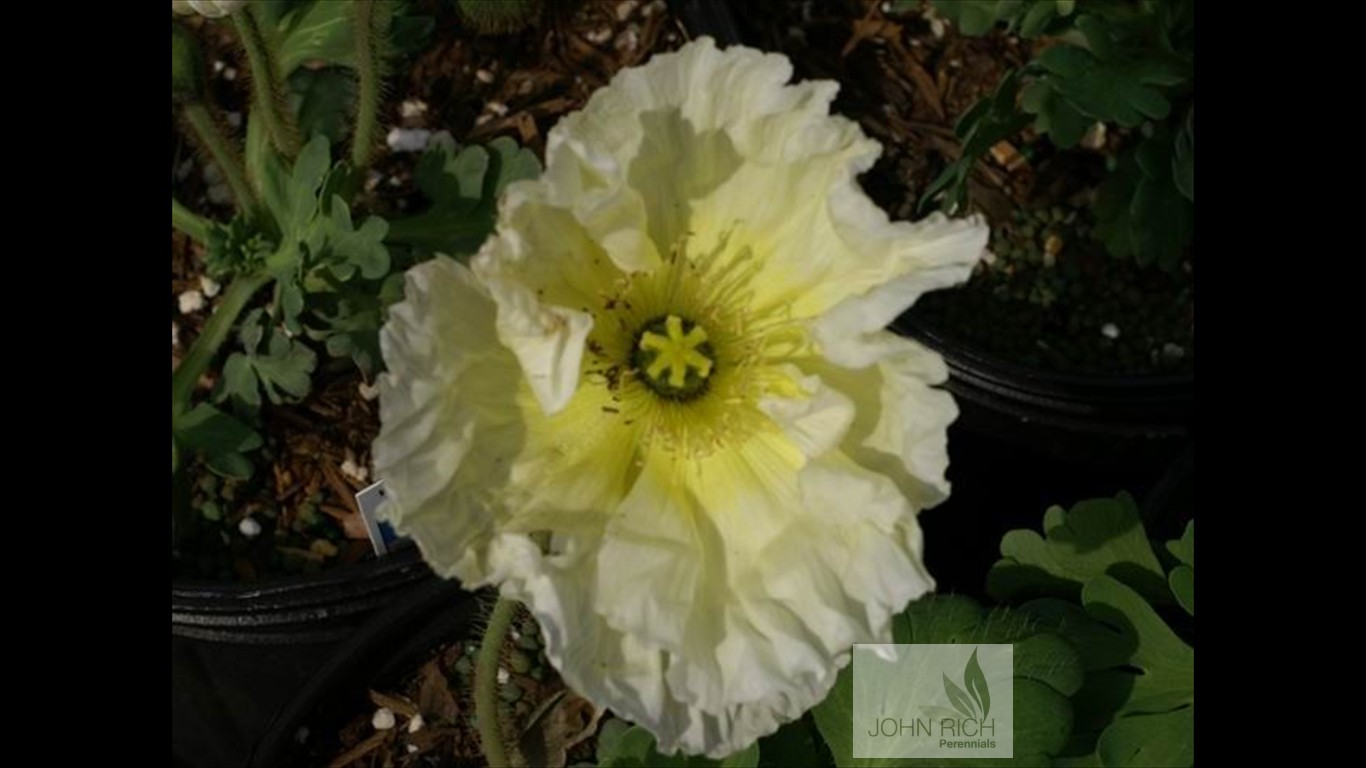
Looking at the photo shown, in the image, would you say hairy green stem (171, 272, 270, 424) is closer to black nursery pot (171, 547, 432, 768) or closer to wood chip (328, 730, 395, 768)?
black nursery pot (171, 547, 432, 768)

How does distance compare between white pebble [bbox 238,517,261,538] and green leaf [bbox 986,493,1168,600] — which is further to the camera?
white pebble [bbox 238,517,261,538]

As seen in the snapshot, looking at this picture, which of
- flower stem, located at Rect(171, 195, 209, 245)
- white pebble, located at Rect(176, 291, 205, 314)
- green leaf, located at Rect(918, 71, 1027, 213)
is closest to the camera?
green leaf, located at Rect(918, 71, 1027, 213)

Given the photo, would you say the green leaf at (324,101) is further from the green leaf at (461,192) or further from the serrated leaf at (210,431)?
the serrated leaf at (210,431)

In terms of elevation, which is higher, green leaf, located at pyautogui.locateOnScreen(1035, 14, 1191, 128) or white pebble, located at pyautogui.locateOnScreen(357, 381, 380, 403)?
green leaf, located at pyautogui.locateOnScreen(1035, 14, 1191, 128)

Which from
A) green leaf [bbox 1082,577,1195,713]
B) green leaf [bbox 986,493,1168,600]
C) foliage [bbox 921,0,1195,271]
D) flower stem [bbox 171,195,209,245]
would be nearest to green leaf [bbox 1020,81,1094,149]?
foliage [bbox 921,0,1195,271]

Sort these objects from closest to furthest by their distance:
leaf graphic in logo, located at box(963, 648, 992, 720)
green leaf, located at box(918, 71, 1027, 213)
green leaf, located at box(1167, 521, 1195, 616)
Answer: leaf graphic in logo, located at box(963, 648, 992, 720) → green leaf, located at box(1167, 521, 1195, 616) → green leaf, located at box(918, 71, 1027, 213)

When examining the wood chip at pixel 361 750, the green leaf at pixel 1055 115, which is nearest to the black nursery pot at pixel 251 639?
the wood chip at pixel 361 750

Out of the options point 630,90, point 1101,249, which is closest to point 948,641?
point 630,90
